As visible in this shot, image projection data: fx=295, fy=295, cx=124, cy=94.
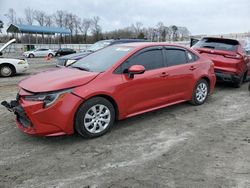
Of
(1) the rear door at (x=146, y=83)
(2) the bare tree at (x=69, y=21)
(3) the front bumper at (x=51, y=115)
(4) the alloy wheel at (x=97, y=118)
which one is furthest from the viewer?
(2) the bare tree at (x=69, y=21)

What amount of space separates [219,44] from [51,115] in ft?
20.9

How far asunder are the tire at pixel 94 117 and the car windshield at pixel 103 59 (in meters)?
0.67

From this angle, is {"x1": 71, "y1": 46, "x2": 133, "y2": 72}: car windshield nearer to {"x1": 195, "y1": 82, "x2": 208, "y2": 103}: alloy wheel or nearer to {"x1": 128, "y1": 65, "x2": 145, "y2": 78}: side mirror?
{"x1": 128, "y1": 65, "x2": 145, "y2": 78}: side mirror

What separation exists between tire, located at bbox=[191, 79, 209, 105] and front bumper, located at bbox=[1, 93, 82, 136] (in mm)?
3195

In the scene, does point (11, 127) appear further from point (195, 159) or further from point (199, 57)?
point (199, 57)

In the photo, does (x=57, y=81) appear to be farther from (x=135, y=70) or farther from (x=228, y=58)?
(x=228, y=58)

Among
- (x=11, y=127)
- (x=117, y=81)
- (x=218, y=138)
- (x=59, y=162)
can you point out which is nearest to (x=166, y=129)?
(x=218, y=138)

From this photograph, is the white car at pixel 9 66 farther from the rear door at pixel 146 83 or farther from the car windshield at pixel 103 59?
the rear door at pixel 146 83

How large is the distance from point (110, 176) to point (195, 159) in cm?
123

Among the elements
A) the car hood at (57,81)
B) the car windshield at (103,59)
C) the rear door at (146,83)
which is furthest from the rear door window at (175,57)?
the car hood at (57,81)

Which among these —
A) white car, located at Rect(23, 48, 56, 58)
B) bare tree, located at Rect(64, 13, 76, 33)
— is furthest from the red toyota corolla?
bare tree, located at Rect(64, 13, 76, 33)

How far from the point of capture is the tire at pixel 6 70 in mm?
12641

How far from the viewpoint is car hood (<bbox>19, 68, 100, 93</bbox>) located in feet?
14.8

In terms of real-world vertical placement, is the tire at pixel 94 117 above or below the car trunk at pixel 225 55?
below
